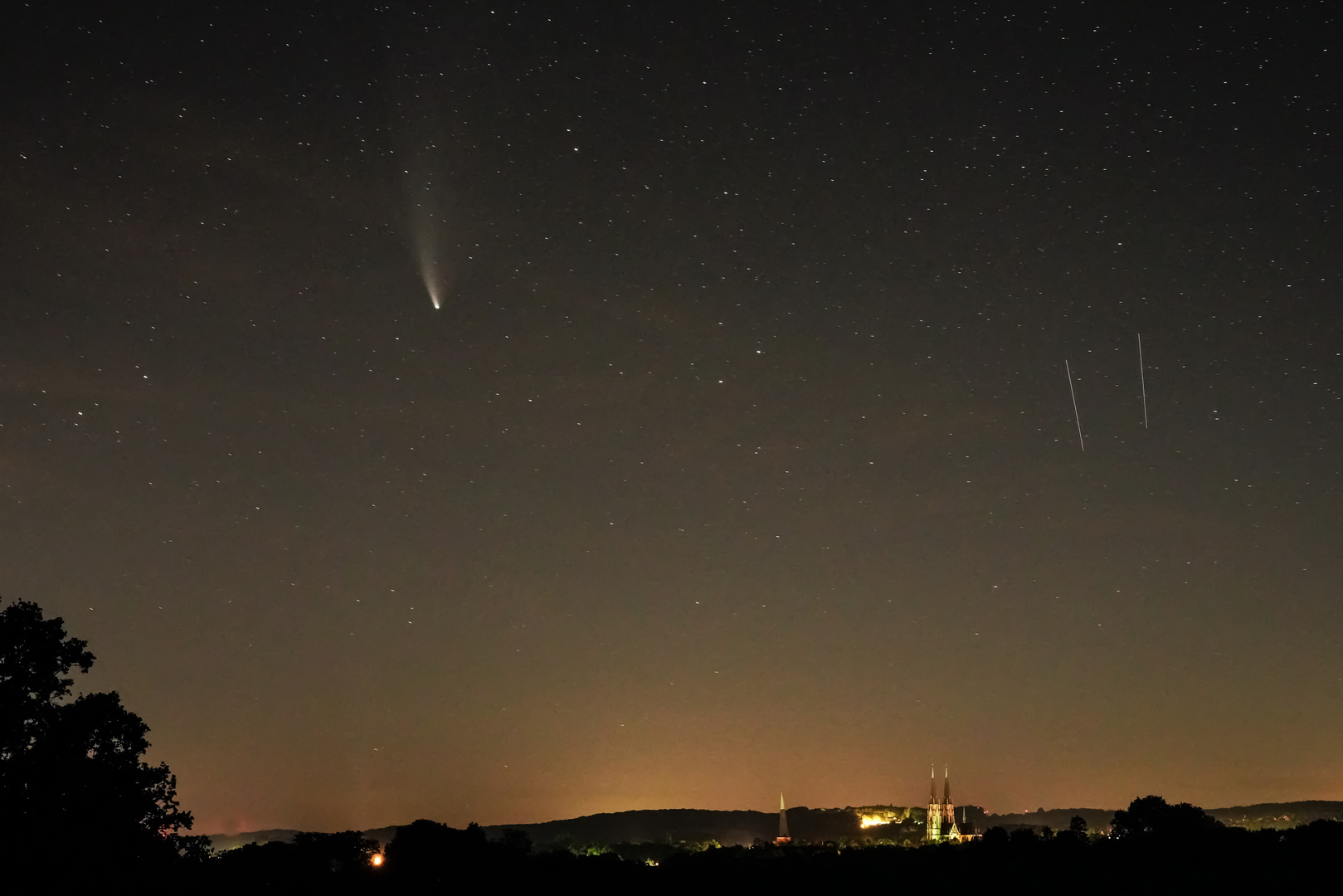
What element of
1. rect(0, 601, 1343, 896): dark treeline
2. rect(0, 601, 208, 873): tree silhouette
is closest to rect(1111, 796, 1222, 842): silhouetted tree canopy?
rect(0, 601, 1343, 896): dark treeline

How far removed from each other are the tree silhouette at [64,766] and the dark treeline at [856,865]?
112ft

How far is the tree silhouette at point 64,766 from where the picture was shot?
1961cm

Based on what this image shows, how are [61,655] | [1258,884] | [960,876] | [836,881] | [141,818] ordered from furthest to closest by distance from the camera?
[836,881] → [960,876] → [1258,884] → [141,818] → [61,655]

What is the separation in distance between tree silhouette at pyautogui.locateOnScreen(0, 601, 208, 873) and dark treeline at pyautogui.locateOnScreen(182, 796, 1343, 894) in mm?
34177

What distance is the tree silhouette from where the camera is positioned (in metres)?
19.6

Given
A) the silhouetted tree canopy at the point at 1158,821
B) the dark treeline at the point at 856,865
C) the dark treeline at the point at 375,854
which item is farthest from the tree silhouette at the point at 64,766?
the silhouetted tree canopy at the point at 1158,821

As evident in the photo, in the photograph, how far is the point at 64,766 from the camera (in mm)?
20594

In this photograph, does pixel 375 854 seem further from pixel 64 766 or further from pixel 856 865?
pixel 64 766

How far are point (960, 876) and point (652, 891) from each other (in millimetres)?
19539

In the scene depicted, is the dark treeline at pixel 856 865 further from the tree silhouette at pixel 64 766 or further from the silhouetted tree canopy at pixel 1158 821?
the tree silhouette at pixel 64 766

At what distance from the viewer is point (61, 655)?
2109 cm

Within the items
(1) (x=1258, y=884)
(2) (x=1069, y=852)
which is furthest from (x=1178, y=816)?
(1) (x=1258, y=884)

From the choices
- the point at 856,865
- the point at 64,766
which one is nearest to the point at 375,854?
the point at 856,865

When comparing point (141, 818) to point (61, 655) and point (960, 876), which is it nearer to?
point (61, 655)
